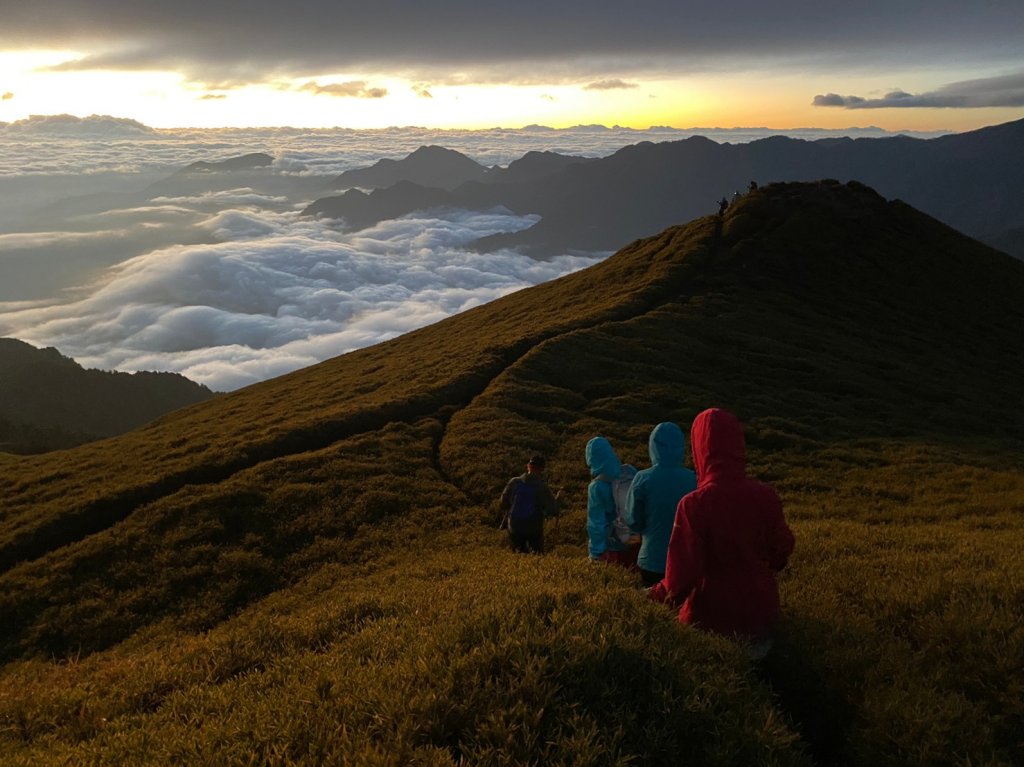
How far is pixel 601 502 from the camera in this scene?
38.9 feet

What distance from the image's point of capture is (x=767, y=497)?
7.29 meters

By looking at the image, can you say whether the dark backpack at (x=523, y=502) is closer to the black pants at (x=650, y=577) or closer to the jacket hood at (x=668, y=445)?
the black pants at (x=650, y=577)

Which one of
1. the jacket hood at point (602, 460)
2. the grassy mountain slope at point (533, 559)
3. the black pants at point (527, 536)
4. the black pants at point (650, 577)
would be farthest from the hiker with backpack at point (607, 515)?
the black pants at point (527, 536)

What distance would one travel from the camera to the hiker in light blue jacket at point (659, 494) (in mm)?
9477

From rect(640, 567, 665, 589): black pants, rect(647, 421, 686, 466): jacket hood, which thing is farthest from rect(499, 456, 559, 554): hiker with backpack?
rect(647, 421, 686, 466): jacket hood

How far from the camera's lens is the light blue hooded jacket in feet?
38.9

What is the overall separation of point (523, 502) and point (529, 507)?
21cm

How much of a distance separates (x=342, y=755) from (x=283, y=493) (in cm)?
2068

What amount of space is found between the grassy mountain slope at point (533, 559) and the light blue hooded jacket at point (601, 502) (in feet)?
2.40

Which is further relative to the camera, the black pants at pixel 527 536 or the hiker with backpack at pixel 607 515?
the black pants at pixel 527 536

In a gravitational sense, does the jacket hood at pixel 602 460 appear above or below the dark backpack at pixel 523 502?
above

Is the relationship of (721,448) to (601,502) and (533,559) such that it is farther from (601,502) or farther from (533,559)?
(533,559)

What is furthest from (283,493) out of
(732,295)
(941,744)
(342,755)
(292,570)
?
(732,295)

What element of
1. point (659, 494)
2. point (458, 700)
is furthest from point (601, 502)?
point (458, 700)
